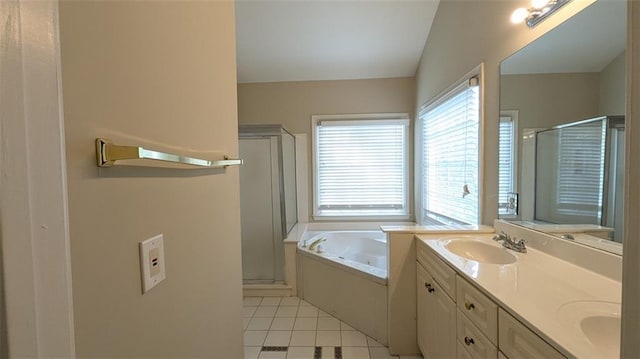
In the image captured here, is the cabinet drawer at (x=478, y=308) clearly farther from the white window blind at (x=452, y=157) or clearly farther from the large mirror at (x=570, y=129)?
the white window blind at (x=452, y=157)

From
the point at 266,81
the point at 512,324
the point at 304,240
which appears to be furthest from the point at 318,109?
the point at 512,324

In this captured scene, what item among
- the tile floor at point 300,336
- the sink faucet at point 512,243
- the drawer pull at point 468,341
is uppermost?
the sink faucet at point 512,243

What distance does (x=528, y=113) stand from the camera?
4.81ft

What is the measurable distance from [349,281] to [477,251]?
1.05 m

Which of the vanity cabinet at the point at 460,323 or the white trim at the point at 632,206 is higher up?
the white trim at the point at 632,206

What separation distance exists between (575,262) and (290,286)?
221cm

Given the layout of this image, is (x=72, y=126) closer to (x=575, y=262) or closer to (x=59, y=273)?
(x=59, y=273)

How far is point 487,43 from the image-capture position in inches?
69.9

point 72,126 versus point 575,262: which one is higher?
point 72,126

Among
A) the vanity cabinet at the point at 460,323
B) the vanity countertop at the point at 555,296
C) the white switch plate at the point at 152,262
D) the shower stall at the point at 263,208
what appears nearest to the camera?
the white switch plate at the point at 152,262

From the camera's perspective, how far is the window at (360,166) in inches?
135

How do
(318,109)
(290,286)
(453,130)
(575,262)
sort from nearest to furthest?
1. (575,262)
2. (453,130)
3. (290,286)
4. (318,109)

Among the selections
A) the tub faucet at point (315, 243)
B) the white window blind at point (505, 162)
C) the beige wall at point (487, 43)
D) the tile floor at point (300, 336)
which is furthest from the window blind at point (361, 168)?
the white window blind at point (505, 162)

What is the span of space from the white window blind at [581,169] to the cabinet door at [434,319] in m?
0.72
